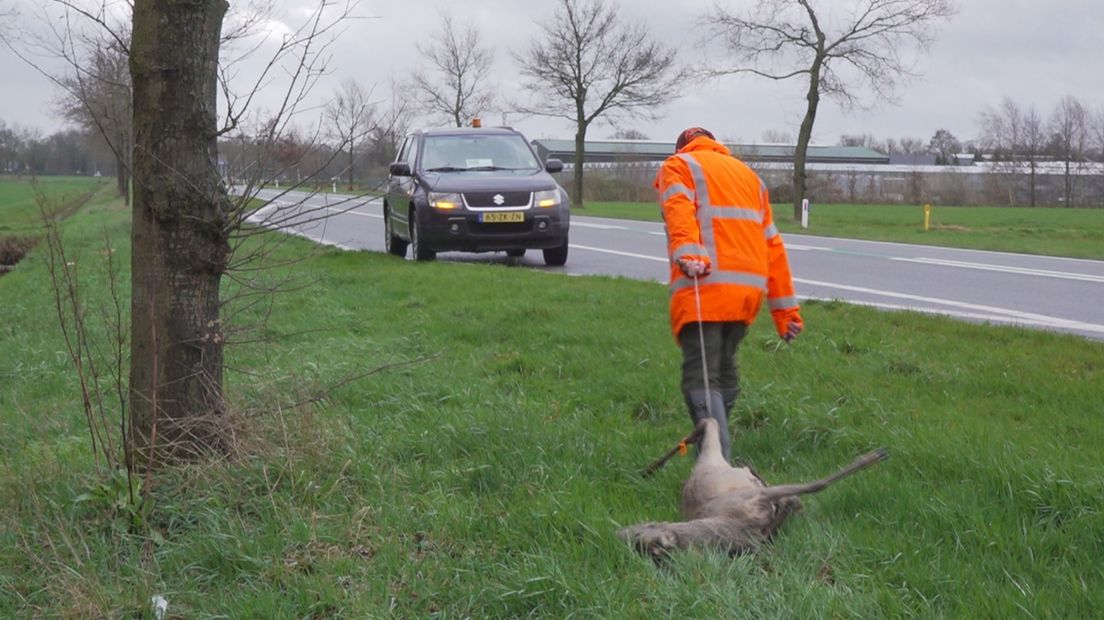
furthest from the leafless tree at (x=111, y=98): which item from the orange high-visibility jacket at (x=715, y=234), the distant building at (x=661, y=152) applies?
the distant building at (x=661, y=152)

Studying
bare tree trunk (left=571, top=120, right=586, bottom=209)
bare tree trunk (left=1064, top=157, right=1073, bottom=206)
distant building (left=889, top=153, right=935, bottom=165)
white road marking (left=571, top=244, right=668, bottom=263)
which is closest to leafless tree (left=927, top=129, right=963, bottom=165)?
distant building (left=889, top=153, right=935, bottom=165)

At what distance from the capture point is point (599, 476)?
14.3 feet

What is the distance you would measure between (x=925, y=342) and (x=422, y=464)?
3.88 meters

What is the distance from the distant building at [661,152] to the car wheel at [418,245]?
136ft

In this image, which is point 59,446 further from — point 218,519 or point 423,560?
point 423,560

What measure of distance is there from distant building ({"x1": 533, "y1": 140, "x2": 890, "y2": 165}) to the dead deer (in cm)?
5125

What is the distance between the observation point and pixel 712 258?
447 cm

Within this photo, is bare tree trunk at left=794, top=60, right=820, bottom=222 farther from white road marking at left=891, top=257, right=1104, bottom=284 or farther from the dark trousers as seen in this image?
the dark trousers

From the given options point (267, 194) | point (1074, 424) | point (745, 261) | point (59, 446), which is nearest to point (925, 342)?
point (1074, 424)

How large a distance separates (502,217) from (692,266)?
9.49 meters

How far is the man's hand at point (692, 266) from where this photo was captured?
4312 mm

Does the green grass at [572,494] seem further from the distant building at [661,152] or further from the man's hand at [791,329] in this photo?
the distant building at [661,152]

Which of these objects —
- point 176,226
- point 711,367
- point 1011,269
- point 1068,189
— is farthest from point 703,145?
point 1068,189

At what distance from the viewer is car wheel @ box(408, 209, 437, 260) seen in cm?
1385
